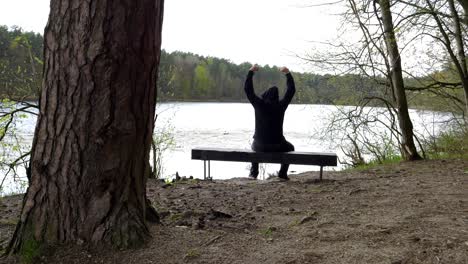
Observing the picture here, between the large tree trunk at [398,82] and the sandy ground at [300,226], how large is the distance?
166 inches

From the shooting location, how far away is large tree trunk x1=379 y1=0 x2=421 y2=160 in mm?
9750

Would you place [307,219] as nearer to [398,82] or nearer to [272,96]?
[272,96]

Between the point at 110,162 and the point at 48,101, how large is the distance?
59 centimetres

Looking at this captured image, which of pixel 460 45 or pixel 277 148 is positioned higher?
pixel 460 45

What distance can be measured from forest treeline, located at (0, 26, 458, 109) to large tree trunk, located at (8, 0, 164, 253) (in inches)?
160

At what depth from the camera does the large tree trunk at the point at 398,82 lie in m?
9.75

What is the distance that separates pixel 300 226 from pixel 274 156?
12.6ft

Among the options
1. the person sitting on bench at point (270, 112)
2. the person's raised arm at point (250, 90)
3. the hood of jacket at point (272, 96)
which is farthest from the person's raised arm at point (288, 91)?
the person's raised arm at point (250, 90)

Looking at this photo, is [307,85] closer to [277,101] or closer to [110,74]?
[277,101]

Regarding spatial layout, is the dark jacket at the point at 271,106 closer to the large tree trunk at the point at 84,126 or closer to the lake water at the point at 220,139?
the lake water at the point at 220,139

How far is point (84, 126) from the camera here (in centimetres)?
293

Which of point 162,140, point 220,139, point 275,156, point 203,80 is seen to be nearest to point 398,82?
point 275,156

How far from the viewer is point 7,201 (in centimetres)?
552

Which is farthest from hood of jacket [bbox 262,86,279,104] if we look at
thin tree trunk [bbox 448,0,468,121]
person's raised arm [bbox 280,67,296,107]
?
thin tree trunk [bbox 448,0,468,121]
